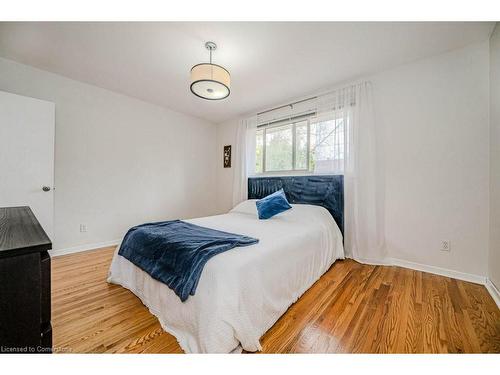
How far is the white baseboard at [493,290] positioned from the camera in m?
1.62

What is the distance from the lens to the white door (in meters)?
2.13

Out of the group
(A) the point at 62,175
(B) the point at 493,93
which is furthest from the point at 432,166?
(A) the point at 62,175

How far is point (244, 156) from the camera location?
151 inches

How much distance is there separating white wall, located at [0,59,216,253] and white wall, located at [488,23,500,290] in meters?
4.01

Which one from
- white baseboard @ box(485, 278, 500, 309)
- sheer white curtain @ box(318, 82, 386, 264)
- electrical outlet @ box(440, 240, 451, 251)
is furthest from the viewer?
sheer white curtain @ box(318, 82, 386, 264)

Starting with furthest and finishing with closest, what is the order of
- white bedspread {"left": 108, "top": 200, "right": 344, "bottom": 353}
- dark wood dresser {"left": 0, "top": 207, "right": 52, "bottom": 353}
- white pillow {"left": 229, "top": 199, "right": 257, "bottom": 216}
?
white pillow {"left": 229, "top": 199, "right": 257, "bottom": 216} → white bedspread {"left": 108, "top": 200, "right": 344, "bottom": 353} → dark wood dresser {"left": 0, "top": 207, "right": 52, "bottom": 353}

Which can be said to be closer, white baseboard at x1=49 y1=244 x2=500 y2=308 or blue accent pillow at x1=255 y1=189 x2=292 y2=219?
white baseboard at x1=49 y1=244 x2=500 y2=308

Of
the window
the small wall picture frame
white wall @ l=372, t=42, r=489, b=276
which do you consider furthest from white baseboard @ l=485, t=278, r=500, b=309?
the small wall picture frame

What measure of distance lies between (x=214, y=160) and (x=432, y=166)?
144 inches

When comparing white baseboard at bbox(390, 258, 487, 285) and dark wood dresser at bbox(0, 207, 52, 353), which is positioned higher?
dark wood dresser at bbox(0, 207, 52, 353)

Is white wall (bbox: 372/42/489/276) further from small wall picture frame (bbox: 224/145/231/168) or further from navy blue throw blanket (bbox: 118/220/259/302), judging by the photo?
small wall picture frame (bbox: 224/145/231/168)

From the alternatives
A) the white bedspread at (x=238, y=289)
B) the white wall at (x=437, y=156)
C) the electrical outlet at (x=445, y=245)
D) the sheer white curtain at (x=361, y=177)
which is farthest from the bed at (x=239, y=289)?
the electrical outlet at (x=445, y=245)
